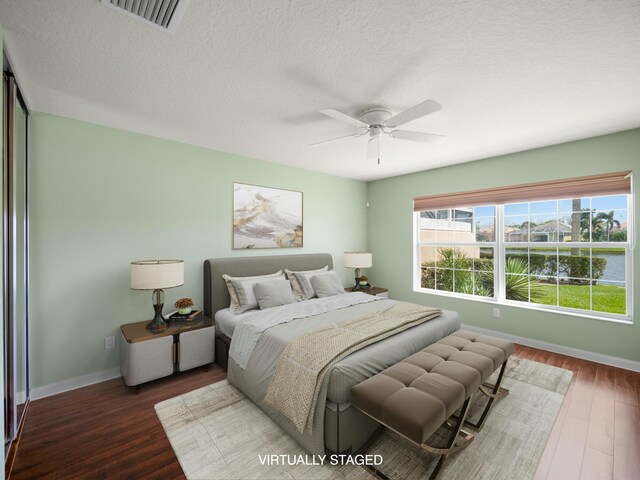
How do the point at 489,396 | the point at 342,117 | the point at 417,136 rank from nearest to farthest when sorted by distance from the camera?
the point at 342,117, the point at 489,396, the point at 417,136

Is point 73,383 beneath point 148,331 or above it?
beneath

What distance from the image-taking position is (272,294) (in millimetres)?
3229

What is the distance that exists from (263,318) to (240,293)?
0.59 meters

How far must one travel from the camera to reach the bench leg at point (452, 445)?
63.8 inches

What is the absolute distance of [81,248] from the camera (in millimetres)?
2664

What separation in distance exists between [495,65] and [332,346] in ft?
7.15

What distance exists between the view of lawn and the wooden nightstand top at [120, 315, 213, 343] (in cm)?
419

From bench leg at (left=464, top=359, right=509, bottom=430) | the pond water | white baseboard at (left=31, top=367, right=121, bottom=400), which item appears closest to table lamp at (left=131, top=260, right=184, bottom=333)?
white baseboard at (left=31, top=367, right=121, bottom=400)

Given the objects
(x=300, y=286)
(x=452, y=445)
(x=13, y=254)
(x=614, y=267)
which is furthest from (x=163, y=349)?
(x=614, y=267)

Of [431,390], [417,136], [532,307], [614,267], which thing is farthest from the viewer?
[532,307]

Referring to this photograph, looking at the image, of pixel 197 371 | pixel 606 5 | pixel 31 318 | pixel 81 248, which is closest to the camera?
pixel 606 5

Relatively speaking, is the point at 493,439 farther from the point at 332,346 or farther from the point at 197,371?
the point at 197,371

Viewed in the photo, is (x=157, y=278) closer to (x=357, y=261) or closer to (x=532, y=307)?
(x=357, y=261)

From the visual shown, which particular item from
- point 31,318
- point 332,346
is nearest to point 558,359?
point 332,346
